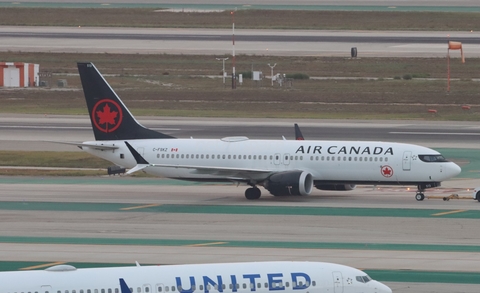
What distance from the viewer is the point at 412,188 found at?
61.0 m

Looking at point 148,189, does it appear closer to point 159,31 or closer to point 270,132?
point 270,132

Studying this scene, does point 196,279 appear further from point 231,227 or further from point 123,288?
point 231,227

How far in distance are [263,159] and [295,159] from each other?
5.92 ft

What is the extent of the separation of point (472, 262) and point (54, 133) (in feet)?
163

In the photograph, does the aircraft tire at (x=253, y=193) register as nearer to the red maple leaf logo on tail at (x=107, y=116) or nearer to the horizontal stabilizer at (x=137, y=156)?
the horizontal stabilizer at (x=137, y=156)

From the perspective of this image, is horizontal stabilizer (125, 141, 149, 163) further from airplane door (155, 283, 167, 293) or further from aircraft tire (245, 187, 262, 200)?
airplane door (155, 283, 167, 293)

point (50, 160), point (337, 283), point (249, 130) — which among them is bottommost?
point (50, 160)

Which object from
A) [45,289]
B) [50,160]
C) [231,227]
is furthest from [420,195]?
[45,289]

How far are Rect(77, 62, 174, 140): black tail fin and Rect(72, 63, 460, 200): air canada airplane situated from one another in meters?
0.05

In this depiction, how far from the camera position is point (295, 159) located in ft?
184

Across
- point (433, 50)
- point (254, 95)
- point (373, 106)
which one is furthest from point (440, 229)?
point (433, 50)

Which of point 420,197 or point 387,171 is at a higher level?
point 387,171

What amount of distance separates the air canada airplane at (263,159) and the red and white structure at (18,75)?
58.2 metres

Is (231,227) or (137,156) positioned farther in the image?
(137,156)
